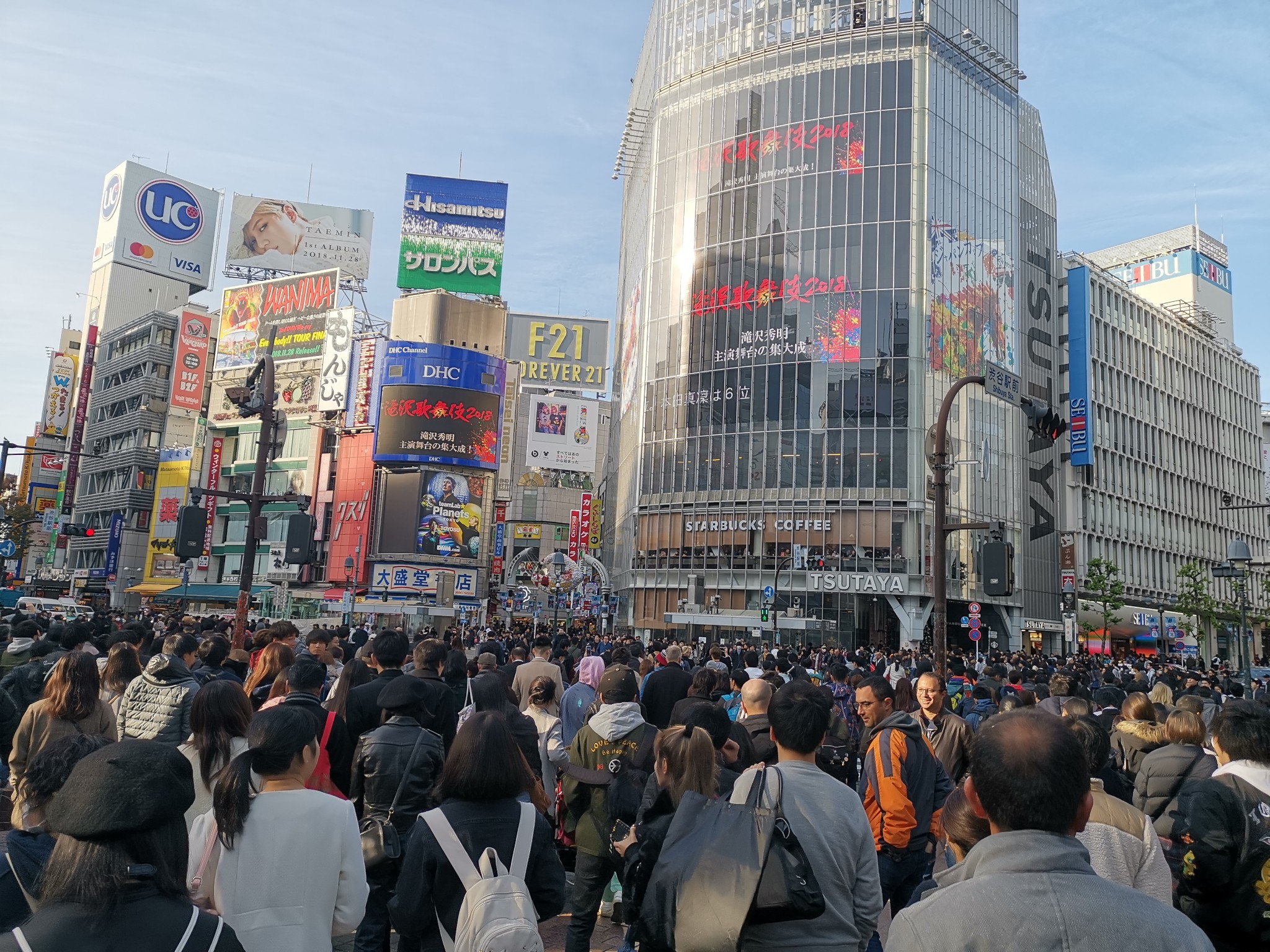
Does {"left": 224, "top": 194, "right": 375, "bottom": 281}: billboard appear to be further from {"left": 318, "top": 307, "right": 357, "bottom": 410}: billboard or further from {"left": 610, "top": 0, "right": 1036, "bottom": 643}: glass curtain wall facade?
{"left": 610, "top": 0, "right": 1036, "bottom": 643}: glass curtain wall facade

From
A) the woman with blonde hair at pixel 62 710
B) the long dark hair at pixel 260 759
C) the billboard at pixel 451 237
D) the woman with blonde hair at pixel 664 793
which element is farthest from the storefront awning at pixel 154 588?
the woman with blonde hair at pixel 664 793

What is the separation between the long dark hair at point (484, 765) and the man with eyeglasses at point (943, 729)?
13.0 feet

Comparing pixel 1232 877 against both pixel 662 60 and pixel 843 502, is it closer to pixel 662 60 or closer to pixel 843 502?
pixel 843 502

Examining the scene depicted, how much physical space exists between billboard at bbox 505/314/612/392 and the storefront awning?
30.7 m

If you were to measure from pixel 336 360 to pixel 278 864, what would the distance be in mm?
68821

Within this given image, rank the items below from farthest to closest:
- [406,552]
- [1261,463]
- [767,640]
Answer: [1261,463] → [406,552] → [767,640]

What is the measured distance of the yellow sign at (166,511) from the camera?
241 feet

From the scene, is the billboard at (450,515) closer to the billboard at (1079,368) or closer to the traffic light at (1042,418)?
the billboard at (1079,368)

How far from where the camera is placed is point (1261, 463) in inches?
3519

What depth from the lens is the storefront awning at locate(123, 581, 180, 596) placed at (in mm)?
72375

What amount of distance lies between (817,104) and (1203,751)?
Answer: 56048 millimetres

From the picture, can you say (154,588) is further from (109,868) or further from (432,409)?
(109,868)

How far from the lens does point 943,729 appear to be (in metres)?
7.28

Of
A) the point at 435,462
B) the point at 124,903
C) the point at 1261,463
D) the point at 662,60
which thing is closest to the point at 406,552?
the point at 435,462
